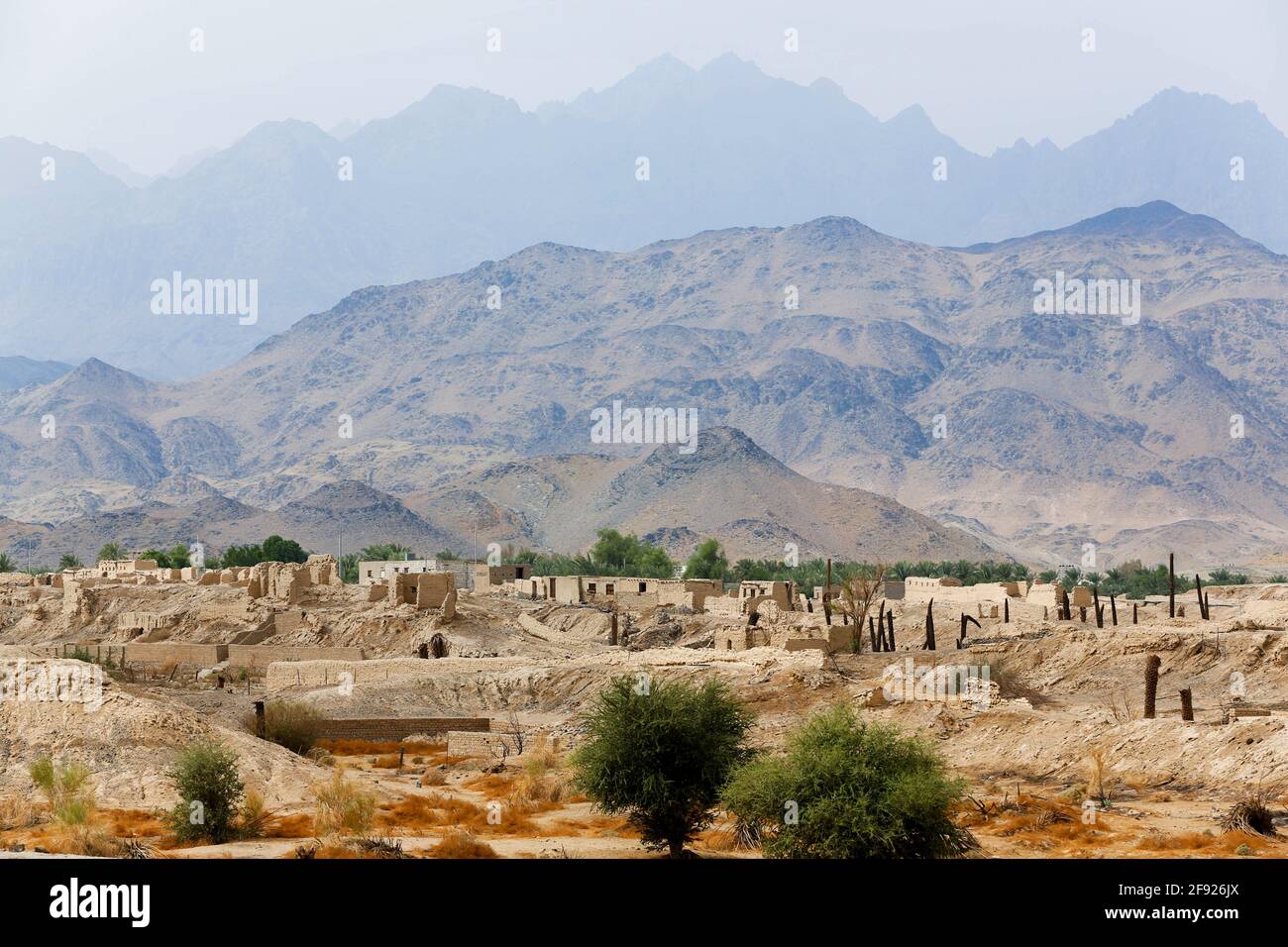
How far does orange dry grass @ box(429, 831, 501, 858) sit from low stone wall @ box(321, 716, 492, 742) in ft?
57.8

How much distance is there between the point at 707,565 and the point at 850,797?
118905mm

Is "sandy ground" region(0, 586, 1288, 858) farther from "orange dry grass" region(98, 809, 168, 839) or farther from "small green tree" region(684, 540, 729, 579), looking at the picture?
"small green tree" region(684, 540, 729, 579)

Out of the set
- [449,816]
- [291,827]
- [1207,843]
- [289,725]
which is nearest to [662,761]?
[449,816]

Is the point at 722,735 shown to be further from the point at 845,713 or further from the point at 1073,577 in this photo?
the point at 1073,577

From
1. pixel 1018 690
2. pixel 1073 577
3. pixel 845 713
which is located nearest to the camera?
pixel 845 713

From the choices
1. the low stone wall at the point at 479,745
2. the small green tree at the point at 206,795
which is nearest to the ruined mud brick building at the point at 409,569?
the low stone wall at the point at 479,745

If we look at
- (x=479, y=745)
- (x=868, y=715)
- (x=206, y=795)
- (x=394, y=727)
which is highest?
(x=868, y=715)

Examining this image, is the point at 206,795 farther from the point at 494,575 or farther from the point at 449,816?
the point at 494,575

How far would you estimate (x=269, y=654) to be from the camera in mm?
67562

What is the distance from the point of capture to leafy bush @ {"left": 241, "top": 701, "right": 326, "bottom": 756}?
43.7 metres

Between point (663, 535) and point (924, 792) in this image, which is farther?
point (663, 535)

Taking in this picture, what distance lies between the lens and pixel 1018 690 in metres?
51.1
